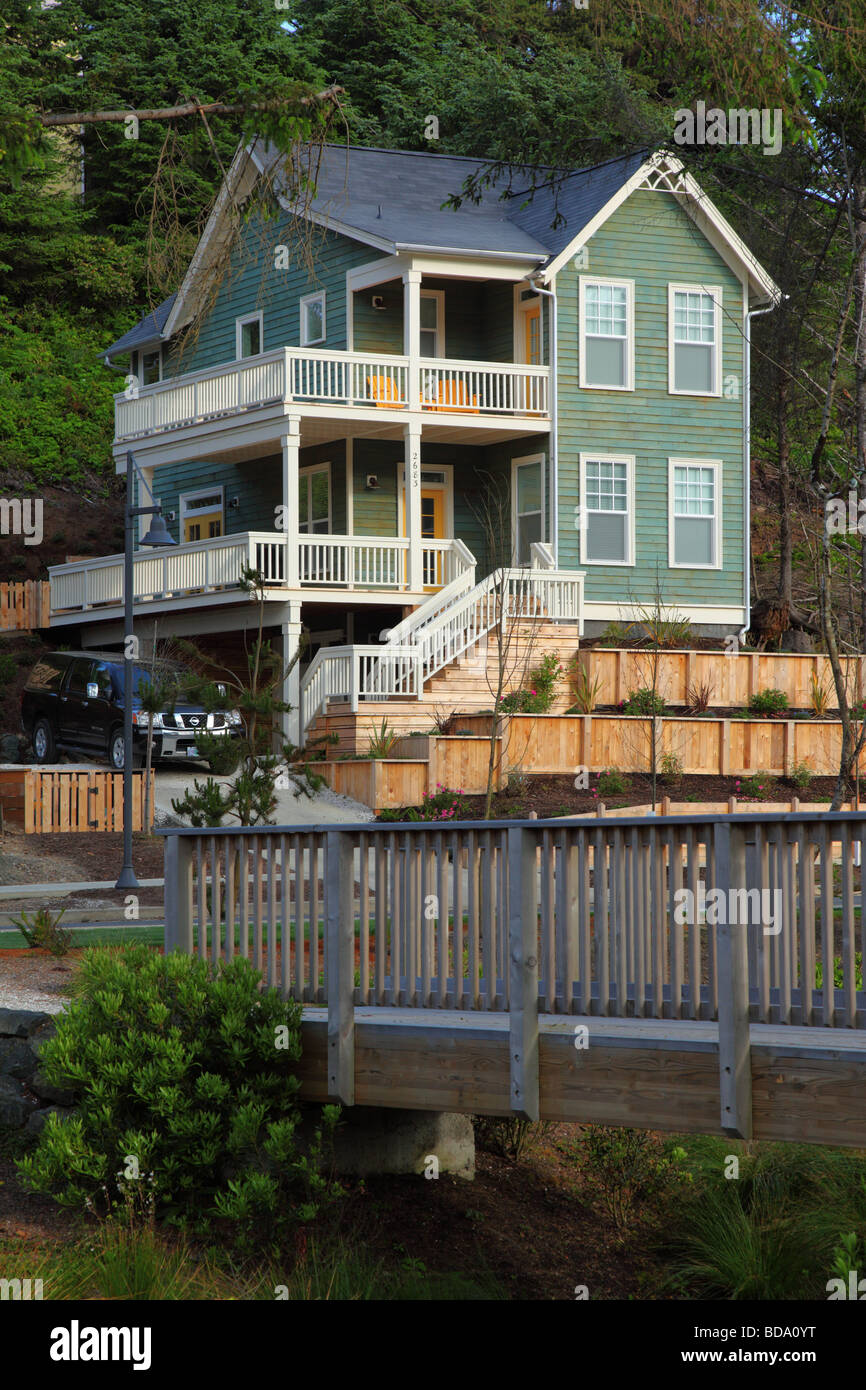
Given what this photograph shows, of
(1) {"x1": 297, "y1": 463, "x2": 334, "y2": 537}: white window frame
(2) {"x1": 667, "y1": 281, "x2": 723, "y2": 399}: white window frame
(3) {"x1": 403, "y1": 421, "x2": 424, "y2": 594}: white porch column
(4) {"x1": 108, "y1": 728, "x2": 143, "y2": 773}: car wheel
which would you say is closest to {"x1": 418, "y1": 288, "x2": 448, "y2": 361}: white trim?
(1) {"x1": 297, "y1": 463, "x2": 334, "y2": 537}: white window frame

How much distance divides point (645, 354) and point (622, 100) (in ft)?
22.8

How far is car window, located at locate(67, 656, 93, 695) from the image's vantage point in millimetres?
27125

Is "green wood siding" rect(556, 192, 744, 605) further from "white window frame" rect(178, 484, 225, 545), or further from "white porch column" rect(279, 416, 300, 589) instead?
"white window frame" rect(178, 484, 225, 545)

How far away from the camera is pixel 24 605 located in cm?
3462

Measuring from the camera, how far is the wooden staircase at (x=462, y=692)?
25.2m

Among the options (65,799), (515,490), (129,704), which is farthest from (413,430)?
(129,704)

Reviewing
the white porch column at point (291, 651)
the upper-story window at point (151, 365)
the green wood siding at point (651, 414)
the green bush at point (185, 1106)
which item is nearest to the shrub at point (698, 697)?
the green wood siding at point (651, 414)

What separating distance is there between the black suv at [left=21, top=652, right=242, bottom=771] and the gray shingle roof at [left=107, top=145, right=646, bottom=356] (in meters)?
8.97

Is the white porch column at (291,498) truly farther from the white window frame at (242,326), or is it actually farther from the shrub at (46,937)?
the shrub at (46,937)

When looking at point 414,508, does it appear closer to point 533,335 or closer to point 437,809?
point 533,335

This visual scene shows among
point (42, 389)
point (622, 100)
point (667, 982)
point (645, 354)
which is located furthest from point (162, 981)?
point (42, 389)

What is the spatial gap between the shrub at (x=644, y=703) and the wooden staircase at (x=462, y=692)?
98 centimetres

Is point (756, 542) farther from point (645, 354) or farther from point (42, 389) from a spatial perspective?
point (42, 389)

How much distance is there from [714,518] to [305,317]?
877cm
